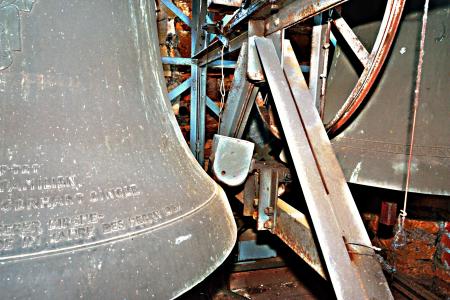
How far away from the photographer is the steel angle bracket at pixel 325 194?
2.52 feet

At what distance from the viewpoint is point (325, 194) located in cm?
85

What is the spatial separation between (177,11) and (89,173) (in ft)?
8.13

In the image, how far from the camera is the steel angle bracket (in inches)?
A: 30.2

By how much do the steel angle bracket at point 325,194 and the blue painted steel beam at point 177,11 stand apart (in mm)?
1865

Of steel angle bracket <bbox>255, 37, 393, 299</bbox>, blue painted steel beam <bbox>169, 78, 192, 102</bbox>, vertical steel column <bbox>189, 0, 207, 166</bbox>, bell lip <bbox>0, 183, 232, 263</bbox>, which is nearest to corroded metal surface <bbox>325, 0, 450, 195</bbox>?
steel angle bracket <bbox>255, 37, 393, 299</bbox>

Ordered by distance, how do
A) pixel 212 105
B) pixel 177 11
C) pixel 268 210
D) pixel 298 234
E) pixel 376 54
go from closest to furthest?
1. pixel 376 54
2. pixel 298 234
3. pixel 268 210
4. pixel 177 11
5. pixel 212 105

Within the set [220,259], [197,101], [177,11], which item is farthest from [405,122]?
[177,11]

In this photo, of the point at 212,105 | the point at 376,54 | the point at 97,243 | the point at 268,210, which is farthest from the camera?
the point at 212,105

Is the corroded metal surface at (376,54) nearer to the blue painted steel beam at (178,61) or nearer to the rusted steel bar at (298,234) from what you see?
the rusted steel bar at (298,234)

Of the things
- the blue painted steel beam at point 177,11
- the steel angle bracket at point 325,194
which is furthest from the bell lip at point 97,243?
the blue painted steel beam at point 177,11

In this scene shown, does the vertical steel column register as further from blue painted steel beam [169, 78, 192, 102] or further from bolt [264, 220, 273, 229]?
bolt [264, 220, 273, 229]

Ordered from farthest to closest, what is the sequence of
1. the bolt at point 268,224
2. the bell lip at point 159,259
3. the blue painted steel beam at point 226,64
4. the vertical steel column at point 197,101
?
the blue painted steel beam at point 226,64, the vertical steel column at point 197,101, the bolt at point 268,224, the bell lip at point 159,259

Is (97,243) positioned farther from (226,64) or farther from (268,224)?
(226,64)

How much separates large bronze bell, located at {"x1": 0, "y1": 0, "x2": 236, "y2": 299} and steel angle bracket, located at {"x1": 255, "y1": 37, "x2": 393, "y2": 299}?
10.7 inches
